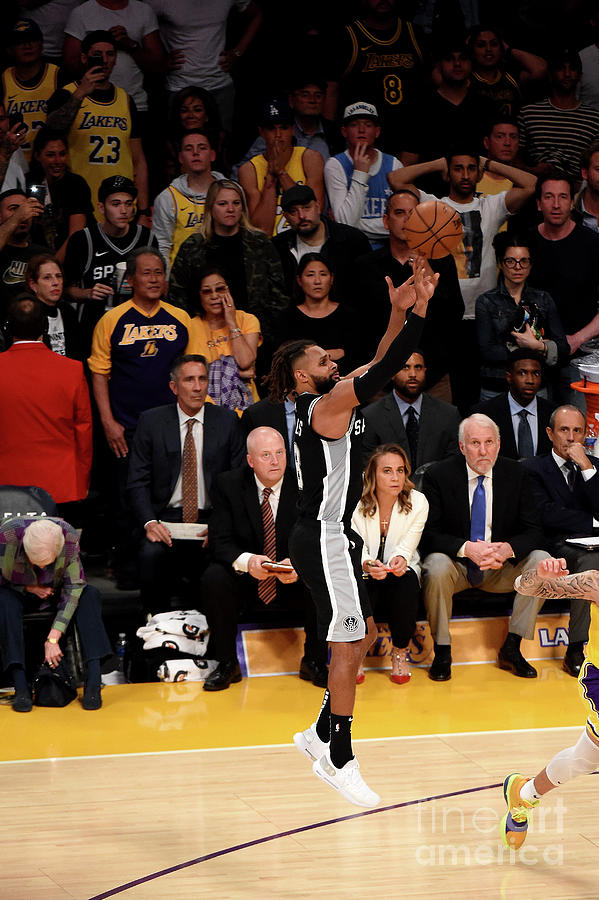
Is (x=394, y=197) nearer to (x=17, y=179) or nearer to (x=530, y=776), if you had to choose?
(x=17, y=179)

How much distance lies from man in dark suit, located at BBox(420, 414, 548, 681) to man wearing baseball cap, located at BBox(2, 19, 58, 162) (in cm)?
433

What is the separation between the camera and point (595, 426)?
A: 8.55 meters

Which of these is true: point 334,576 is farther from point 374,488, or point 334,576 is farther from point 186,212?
→ point 186,212

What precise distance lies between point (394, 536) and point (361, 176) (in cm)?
313

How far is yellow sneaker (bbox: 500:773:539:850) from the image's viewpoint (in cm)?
540

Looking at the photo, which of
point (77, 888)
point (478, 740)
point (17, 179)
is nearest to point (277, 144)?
point (17, 179)

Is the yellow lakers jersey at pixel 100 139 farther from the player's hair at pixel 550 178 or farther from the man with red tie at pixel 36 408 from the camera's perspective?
the player's hair at pixel 550 178

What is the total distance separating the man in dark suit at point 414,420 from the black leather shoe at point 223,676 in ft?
5.96

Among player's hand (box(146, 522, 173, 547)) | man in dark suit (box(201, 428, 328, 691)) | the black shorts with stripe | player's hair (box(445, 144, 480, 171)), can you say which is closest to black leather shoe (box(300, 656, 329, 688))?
man in dark suit (box(201, 428, 328, 691))

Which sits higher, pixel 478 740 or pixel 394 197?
pixel 394 197

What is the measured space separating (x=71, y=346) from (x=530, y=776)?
4.41 meters

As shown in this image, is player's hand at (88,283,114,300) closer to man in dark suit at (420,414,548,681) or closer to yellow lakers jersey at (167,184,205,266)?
yellow lakers jersey at (167,184,205,266)

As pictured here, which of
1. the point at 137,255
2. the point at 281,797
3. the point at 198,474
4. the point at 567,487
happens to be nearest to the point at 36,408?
the point at 198,474

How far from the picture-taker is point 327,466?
213 inches
